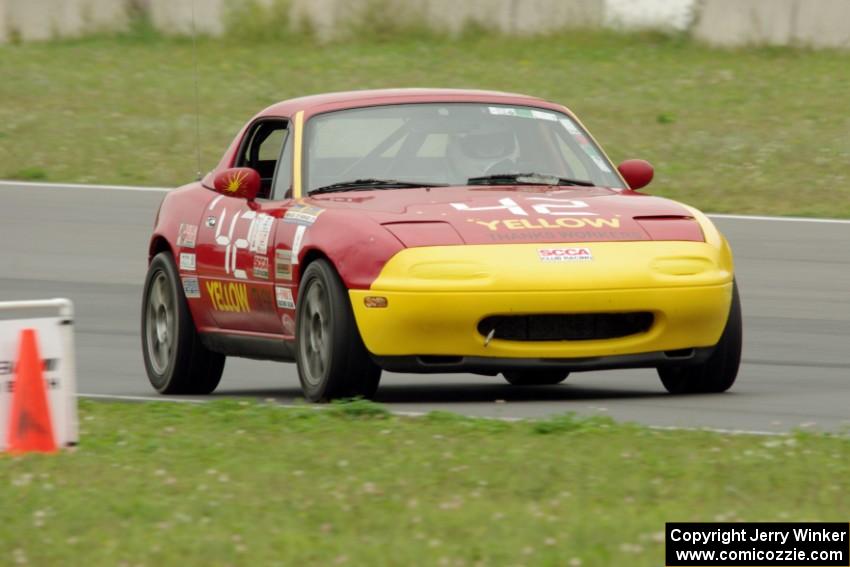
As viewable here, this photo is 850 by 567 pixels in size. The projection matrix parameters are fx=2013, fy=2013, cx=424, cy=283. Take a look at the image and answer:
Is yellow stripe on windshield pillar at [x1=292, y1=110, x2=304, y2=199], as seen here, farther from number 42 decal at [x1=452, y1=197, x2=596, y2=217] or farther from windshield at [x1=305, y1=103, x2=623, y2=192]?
number 42 decal at [x1=452, y1=197, x2=596, y2=217]

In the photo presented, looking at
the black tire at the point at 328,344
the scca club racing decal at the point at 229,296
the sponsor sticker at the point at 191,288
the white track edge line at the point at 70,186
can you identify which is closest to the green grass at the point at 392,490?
the black tire at the point at 328,344

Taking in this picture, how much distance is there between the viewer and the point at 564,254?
8.71m

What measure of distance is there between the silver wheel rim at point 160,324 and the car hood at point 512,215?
1.60 meters

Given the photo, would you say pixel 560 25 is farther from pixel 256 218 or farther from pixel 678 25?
pixel 256 218

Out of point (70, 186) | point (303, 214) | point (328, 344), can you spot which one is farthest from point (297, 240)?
point (70, 186)

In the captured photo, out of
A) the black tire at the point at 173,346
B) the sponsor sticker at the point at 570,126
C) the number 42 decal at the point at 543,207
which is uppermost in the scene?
the sponsor sticker at the point at 570,126

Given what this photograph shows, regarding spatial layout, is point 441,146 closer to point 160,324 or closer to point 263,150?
point 263,150

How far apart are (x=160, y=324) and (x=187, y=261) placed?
577 millimetres

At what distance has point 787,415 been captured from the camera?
877 cm

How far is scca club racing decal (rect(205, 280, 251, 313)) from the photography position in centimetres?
998

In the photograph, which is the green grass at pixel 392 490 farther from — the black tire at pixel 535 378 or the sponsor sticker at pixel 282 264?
the black tire at pixel 535 378

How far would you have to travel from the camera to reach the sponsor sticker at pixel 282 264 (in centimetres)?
Answer: 931

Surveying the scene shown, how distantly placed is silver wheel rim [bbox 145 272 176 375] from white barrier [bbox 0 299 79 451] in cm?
324

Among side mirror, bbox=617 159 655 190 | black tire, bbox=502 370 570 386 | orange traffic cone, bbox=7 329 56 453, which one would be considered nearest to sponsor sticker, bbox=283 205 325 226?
side mirror, bbox=617 159 655 190
